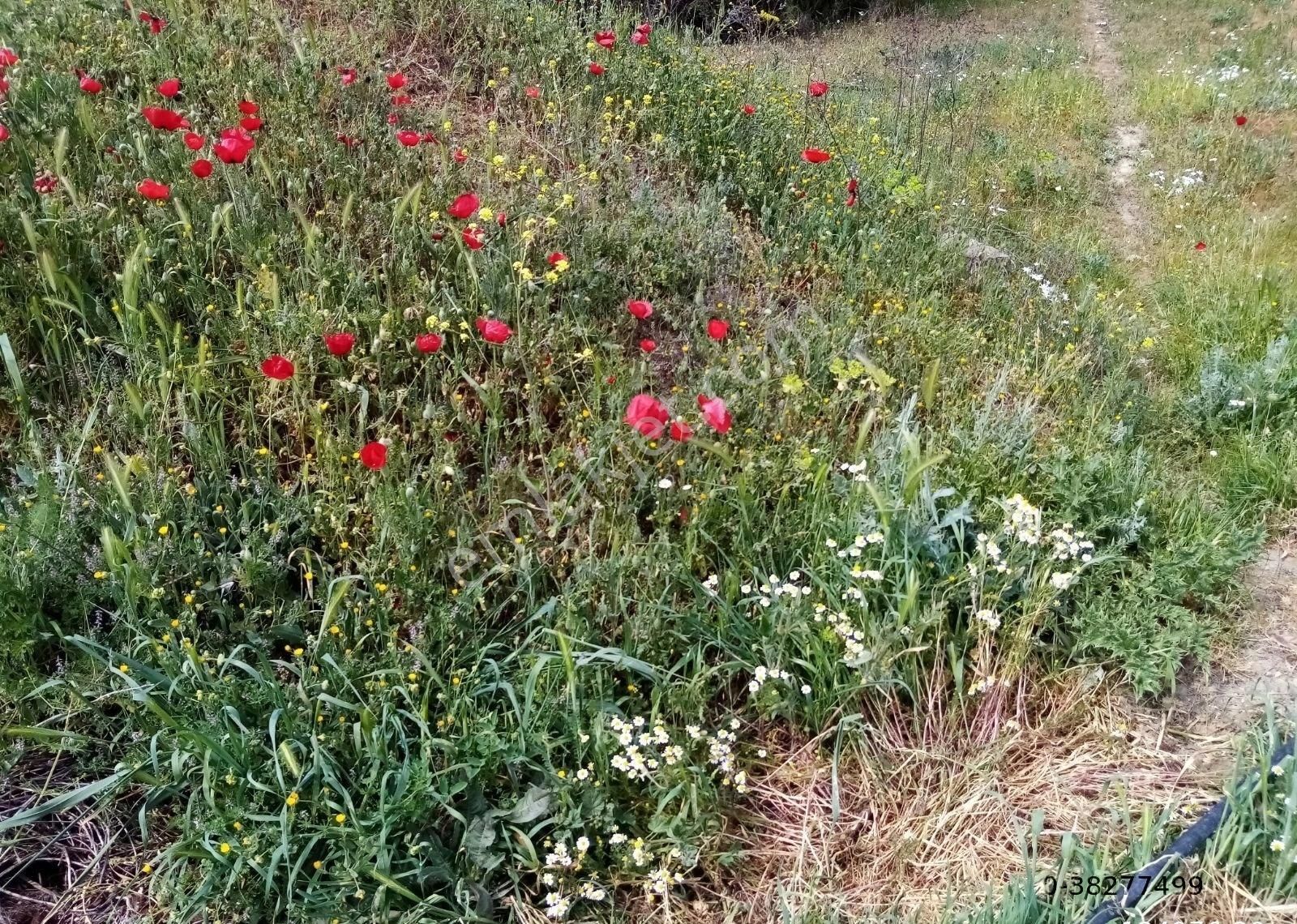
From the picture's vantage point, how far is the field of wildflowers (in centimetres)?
213

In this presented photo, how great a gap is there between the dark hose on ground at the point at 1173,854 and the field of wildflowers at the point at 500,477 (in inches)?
3.4

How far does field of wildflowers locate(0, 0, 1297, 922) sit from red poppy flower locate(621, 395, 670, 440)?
6 cm

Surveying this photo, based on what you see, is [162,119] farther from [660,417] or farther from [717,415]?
[717,415]

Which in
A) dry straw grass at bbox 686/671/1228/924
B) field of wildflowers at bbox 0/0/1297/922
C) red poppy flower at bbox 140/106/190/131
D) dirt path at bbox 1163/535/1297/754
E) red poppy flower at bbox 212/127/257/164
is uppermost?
red poppy flower at bbox 140/106/190/131

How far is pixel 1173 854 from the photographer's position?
6.71ft

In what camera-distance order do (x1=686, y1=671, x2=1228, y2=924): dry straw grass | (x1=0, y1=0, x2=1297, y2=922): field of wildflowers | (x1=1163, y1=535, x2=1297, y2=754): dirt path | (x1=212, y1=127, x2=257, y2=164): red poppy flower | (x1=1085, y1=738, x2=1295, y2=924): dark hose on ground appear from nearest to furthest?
(x1=1085, y1=738, x2=1295, y2=924): dark hose on ground < (x1=0, y1=0, x2=1297, y2=922): field of wildflowers < (x1=686, y1=671, x2=1228, y2=924): dry straw grass < (x1=1163, y1=535, x2=1297, y2=754): dirt path < (x1=212, y1=127, x2=257, y2=164): red poppy flower

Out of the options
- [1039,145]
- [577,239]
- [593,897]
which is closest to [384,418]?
[577,239]

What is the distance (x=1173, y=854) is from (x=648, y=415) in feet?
5.45

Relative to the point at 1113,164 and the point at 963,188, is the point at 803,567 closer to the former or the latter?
the point at 963,188

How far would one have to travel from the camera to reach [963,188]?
217 inches

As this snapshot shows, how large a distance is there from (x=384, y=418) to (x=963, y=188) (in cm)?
423

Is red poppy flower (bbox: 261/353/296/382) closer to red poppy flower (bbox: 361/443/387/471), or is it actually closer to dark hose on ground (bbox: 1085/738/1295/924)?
red poppy flower (bbox: 361/443/387/471)

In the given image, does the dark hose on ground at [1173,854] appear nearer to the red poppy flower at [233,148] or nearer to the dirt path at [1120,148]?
the red poppy flower at [233,148]

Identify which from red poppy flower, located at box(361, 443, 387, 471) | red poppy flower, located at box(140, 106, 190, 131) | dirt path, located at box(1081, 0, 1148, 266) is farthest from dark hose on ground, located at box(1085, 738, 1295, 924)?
dirt path, located at box(1081, 0, 1148, 266)
